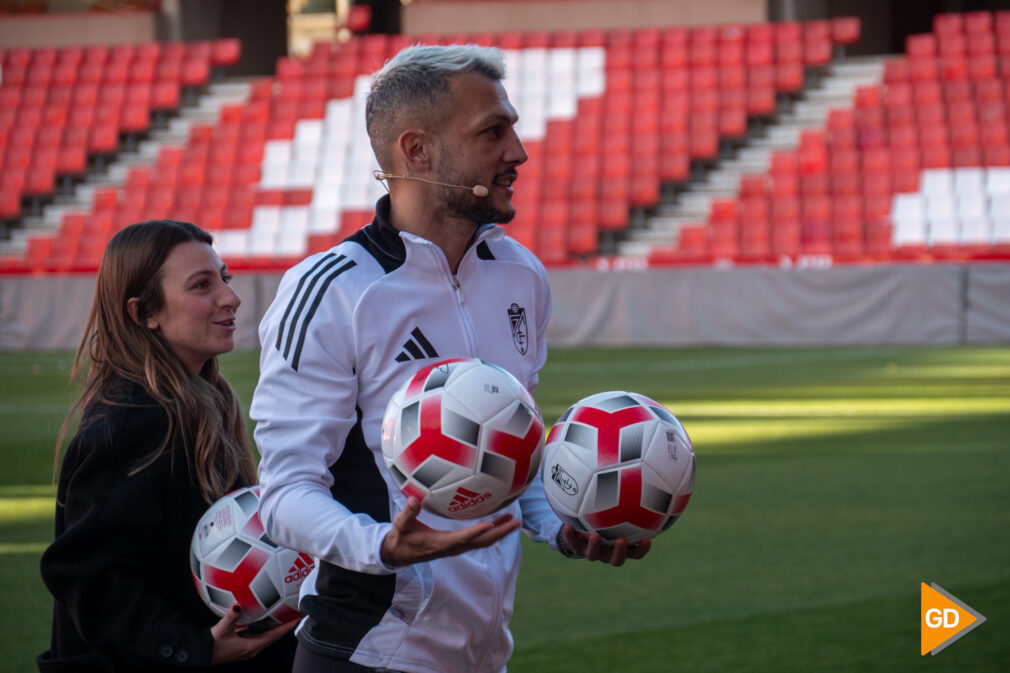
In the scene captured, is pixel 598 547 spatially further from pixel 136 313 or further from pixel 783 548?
pixel 783 548

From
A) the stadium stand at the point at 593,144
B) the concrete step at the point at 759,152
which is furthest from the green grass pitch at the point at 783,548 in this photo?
the concrete step at the point at 759,152

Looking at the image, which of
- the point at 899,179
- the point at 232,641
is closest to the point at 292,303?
the point at 232,641

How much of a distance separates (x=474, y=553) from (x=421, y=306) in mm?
508

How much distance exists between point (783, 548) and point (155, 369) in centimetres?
415

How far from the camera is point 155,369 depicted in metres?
3.01

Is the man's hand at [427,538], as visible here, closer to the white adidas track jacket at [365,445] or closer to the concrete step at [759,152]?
the white adidas track jacket at [365,445]

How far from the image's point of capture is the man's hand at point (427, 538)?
6.73 ft

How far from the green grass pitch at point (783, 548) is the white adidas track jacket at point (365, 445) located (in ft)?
7.44

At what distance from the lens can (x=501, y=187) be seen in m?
2.45

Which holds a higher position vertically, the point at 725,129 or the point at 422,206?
the point at 422,206

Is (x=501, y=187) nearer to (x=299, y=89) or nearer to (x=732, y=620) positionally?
(x=732, y=620)

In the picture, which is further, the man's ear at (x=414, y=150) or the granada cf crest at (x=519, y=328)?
the granada cf crest at (x=519, y=328)

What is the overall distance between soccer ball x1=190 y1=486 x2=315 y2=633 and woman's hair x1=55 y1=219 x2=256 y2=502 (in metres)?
0.14

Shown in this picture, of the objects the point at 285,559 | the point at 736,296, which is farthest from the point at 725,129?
the point at 285,559
